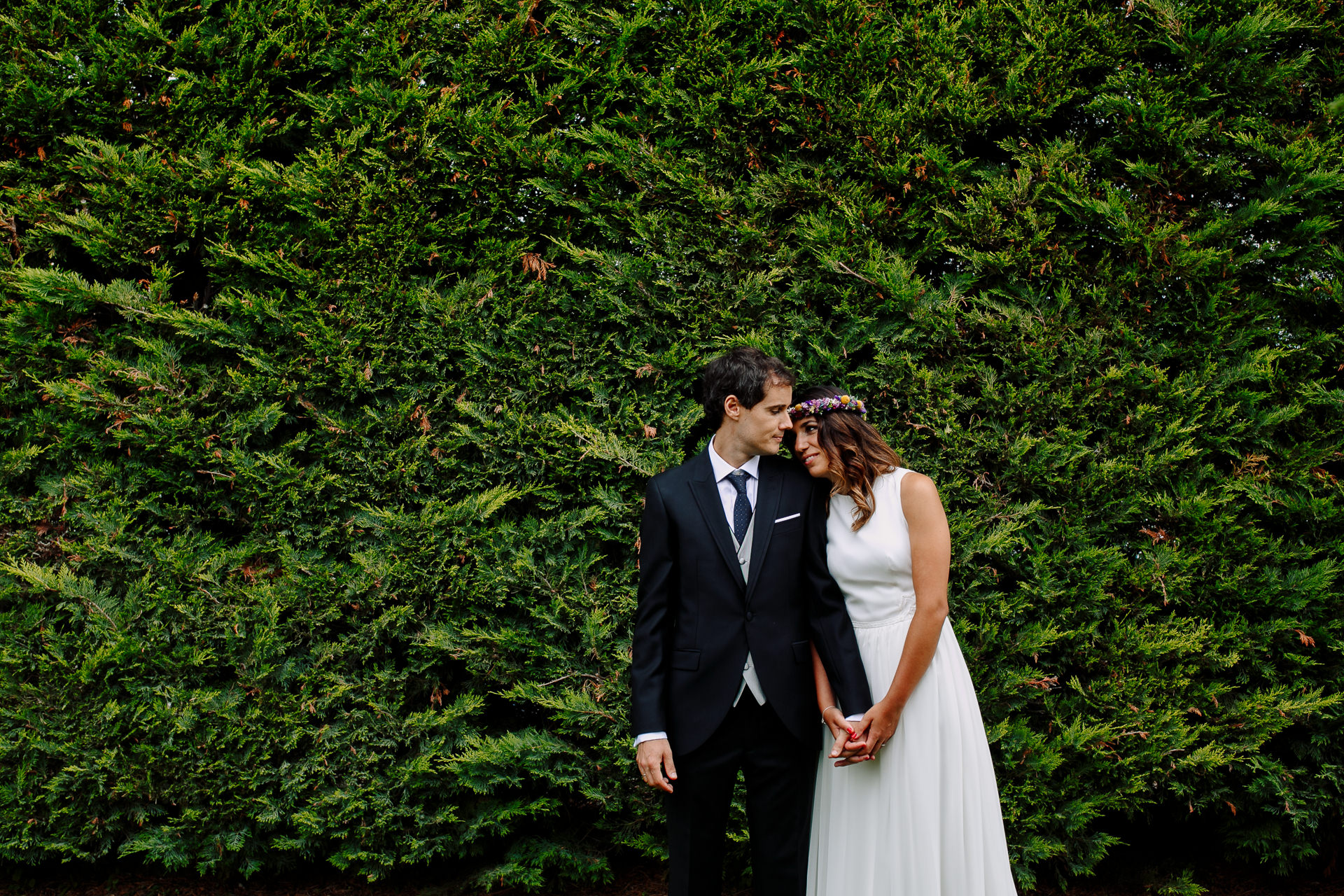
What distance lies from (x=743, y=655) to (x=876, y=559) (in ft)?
1.91

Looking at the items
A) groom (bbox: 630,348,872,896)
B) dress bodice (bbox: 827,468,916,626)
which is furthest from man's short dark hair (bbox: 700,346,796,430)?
dress bodice (bbox: 827,468,916,626)

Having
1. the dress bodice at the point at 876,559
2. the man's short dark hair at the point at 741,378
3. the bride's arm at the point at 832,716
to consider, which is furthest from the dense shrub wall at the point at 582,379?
the bride's arm at the point at 832,716

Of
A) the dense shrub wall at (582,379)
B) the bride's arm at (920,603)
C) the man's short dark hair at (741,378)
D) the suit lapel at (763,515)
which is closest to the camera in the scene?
the bride's arm at (920,603)

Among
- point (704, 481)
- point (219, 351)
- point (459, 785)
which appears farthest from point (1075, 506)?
point (219, 351)

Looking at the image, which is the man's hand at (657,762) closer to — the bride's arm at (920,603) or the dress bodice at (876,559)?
the bride's arm at (920,603)

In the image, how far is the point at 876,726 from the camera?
106 inches

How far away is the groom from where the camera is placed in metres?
2.75

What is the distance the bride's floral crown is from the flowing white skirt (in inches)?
31.4

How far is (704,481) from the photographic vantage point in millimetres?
2912

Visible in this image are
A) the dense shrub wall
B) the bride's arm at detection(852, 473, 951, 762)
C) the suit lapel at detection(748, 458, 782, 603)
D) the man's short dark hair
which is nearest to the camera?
the bride's arm at detection(852, 473, 951, 762)

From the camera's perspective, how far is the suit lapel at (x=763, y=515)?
2.79 metres

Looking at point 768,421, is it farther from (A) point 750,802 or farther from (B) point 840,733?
(A) point 750,802

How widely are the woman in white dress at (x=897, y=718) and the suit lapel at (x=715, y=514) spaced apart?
0.36m

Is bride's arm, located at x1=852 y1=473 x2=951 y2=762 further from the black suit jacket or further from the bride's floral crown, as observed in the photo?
the bride's floral crown
